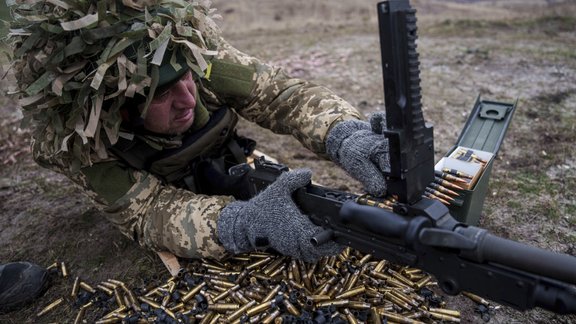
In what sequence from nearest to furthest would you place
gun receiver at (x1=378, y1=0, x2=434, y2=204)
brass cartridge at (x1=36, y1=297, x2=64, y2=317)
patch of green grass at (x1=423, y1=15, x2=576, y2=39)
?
1. gun receiver at (x1=378, y1=0, x2=434, y2=204)
2. brass cartridge at (x1=36, y1=297, x2=64, y2=317)
3. patch of green grass at (x1=423, y1=15, x2=576, y2=39)

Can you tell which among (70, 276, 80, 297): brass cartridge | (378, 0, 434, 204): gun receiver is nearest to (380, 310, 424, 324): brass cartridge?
(378, 0, 434, 204): gun receiver

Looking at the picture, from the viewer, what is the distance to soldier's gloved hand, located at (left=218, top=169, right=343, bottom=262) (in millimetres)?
3061

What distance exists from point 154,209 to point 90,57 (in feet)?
4.15

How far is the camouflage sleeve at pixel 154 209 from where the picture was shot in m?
3.55

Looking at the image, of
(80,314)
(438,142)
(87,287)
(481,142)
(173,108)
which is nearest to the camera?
(173,108)

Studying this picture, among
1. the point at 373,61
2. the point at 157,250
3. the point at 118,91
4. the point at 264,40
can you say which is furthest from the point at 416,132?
the point at 264,40

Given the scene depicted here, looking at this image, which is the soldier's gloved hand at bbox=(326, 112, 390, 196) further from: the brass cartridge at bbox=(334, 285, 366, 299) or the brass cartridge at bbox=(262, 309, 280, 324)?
the brass cartridge at bbox=(262, 309, 280, 324)

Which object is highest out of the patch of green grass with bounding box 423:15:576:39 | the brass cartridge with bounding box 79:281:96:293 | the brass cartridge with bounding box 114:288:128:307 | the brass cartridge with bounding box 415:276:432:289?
the patch of green grass with bounding box 423:15:576:39

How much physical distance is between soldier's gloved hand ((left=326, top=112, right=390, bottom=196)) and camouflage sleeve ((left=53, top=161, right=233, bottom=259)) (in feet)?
3.26

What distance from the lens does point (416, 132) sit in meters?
2.47

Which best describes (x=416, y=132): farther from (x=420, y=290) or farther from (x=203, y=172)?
(x=203, y=172)

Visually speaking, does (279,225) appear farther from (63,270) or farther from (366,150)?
(63,270)

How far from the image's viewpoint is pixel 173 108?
3.49 m

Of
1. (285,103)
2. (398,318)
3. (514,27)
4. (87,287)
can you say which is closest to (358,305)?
(398,318)
